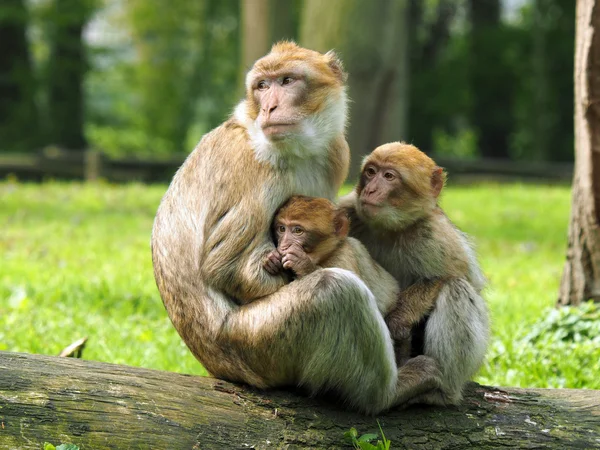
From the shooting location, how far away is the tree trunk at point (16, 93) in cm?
2156

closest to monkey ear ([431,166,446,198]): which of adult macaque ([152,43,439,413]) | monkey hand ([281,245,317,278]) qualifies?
adult macaque ([152,43,439,413])

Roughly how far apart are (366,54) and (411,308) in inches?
467

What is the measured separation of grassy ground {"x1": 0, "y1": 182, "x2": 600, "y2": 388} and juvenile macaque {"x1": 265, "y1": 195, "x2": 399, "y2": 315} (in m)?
1.77

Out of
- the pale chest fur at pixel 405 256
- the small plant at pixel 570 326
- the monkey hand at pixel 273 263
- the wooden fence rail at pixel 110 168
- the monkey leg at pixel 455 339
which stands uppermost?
the monkey hand at pixel 273 263

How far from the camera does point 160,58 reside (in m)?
28.5

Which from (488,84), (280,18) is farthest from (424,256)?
(488,84)

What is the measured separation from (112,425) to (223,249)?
105cm

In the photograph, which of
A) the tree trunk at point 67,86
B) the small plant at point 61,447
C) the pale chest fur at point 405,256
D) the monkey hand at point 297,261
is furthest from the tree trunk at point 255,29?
the small plant at point 61,447

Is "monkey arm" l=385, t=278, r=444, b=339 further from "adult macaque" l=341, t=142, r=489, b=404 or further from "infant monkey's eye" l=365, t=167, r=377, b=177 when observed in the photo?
"infant monkey's eye" l=365, t=167, r=377, b=177

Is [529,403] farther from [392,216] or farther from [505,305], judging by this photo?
[505,305]

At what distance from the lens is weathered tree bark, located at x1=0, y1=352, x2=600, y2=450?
11.8ft

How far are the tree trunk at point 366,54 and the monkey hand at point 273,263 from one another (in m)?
11.0

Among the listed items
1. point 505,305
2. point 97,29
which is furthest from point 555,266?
point 97,29

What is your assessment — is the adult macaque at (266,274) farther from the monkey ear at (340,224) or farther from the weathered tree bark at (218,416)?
the monkey ear at (340,224)
